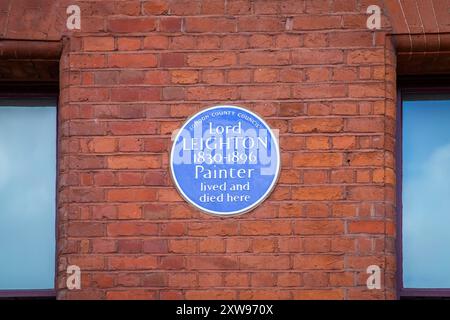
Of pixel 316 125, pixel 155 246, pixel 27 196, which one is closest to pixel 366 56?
pixel 316 125

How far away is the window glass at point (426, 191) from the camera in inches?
312

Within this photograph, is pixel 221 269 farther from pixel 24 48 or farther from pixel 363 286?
pixel 24 48

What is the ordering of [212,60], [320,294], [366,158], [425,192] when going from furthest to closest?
[425,192] → [212,60] → [366,158] → [320,294]

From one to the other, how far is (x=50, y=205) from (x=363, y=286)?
176 cm

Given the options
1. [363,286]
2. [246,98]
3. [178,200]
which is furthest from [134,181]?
[363,286]

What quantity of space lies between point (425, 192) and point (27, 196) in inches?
84.2

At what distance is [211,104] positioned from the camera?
7.78 meters

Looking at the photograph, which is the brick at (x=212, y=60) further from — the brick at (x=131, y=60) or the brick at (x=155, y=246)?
the brick at (x=155, y=246)

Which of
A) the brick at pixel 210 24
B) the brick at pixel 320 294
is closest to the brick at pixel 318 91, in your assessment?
the brick at pixel 210 24

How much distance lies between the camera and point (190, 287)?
762 cm

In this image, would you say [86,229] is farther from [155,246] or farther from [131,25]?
[131,25]

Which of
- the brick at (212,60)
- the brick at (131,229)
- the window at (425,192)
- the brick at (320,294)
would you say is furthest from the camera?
the window at (425,192)

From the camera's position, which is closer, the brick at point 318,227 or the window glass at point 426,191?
the brick at point 318,227

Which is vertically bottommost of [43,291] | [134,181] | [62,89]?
[43,291]
